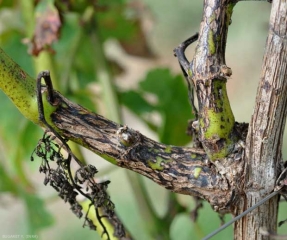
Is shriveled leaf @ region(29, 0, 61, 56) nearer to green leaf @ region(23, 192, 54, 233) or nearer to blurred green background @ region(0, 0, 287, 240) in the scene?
blurred green background @ region(0, 0, 287, 240)

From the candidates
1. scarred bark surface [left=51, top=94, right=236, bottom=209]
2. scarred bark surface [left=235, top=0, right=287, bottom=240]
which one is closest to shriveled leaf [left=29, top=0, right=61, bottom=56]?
scarred bark surface [left=51, top=94, right=236, bottom=209]

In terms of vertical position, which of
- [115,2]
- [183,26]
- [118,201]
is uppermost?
[183,26]

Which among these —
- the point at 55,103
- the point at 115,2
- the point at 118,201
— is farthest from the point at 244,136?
the point at 118,201

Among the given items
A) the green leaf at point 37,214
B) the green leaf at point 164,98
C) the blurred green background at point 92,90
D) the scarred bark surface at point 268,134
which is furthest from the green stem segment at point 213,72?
the green leaf at point 37,214

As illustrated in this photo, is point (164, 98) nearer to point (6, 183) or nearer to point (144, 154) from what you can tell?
point (6, 183)

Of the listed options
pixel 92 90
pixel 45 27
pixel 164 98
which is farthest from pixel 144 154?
pixel 92 90

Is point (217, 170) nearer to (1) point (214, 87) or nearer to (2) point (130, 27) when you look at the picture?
(1) point (214, 87)
